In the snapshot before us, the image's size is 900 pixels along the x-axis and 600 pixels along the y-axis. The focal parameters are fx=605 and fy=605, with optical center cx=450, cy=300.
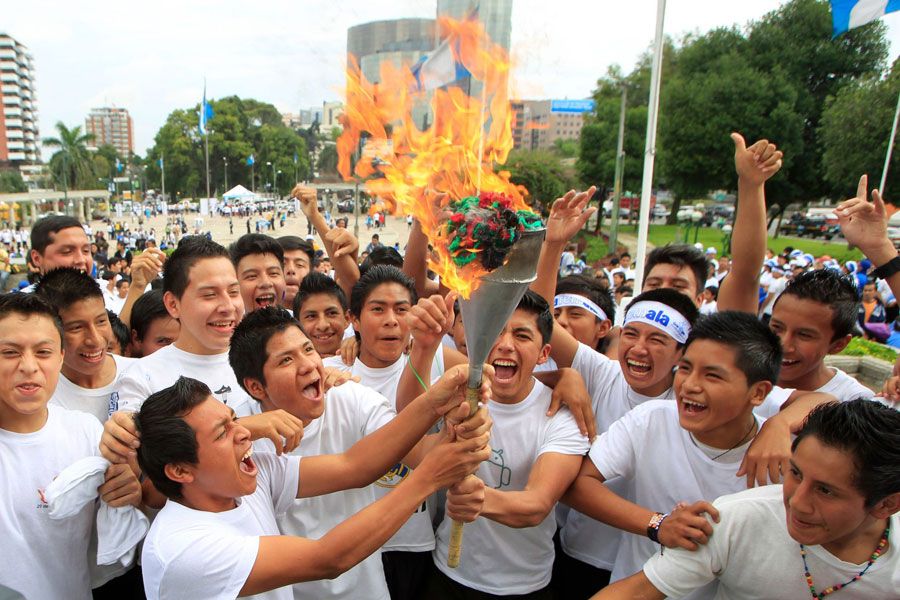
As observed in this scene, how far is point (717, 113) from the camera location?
29.3m

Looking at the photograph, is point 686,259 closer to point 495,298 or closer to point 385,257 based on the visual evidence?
point 495,298

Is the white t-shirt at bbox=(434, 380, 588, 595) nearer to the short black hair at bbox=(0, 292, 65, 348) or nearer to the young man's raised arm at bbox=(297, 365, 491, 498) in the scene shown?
the young man's raised arm at bbox=(297, 365, 491, 498)

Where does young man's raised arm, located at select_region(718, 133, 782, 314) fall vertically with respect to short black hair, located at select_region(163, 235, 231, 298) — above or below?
above

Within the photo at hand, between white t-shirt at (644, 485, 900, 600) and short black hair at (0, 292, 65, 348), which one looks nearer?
white t-shirt at (644, 485, 900, 600)

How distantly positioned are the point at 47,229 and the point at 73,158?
69662 millimetres

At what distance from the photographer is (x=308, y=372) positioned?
2.94 m

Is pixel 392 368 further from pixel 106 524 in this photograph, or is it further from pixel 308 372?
pixel 106 524

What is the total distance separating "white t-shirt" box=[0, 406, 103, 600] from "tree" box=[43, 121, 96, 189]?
68.0m

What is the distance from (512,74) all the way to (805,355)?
229cm

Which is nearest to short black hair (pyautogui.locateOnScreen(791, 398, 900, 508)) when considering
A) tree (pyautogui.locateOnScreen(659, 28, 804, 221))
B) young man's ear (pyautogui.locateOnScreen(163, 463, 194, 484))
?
young man's ear (pyautogui.locateOnScreen(163, 463, 194, 484))

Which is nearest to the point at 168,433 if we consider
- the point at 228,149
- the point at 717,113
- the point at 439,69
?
the point at 439,69

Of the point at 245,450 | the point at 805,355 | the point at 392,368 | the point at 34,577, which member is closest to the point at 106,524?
the point at 34,577

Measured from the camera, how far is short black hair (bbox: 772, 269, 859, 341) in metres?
3.40

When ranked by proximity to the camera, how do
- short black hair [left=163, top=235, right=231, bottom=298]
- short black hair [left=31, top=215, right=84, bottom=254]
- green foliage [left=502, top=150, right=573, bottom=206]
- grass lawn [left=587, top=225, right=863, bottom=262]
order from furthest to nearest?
green foliage [left=502, top=150, right=573, bottom=206], grass lawn [left=587, top=225, right=863, bottom=262], short black hair [left=31, top=215, right=84, bottom=254], short black hair [left=163, top=235, right=231, bottom=298]
